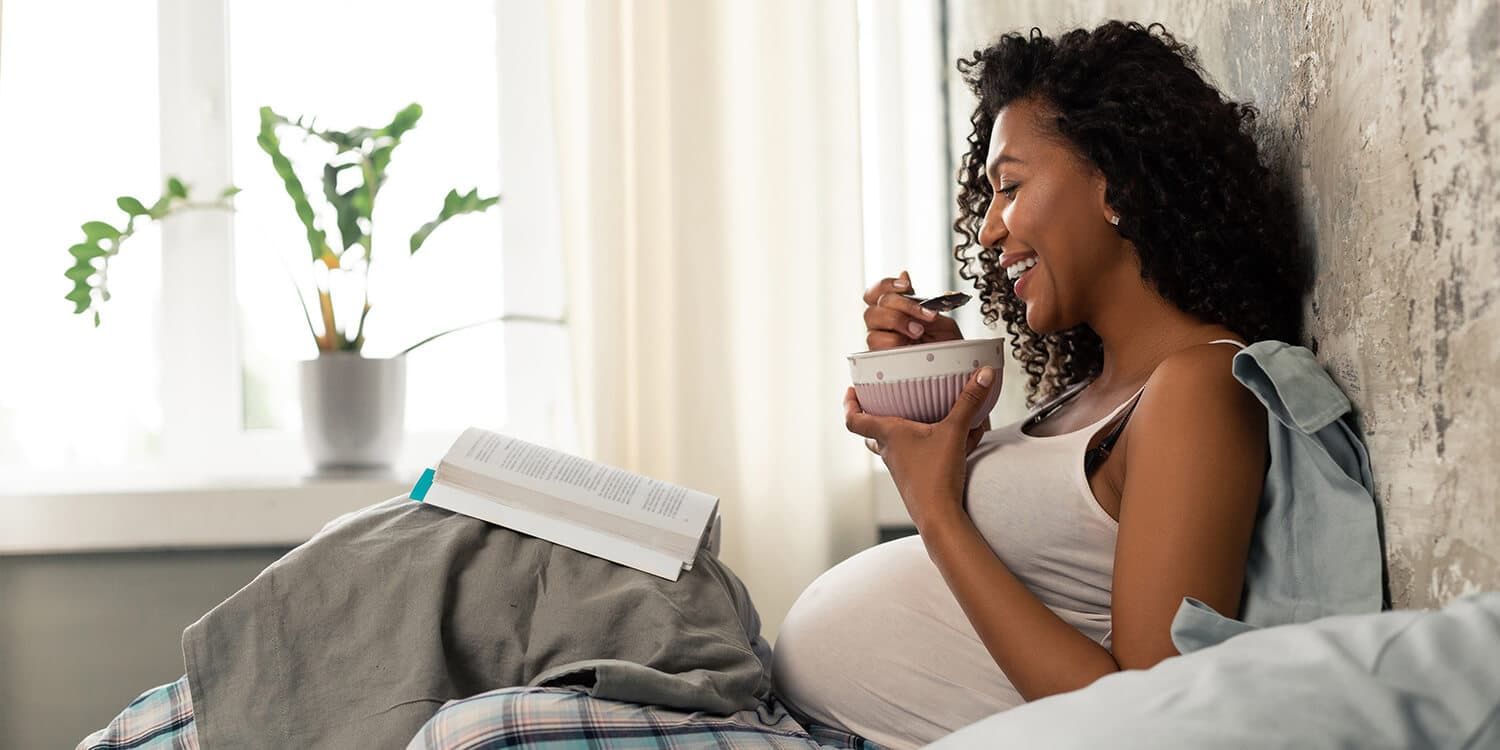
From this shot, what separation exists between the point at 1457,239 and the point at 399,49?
1.93 m

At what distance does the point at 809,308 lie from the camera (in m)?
1.92

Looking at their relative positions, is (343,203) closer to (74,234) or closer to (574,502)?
(74,234)

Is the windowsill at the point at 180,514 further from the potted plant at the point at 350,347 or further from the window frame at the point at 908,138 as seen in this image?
the window frame at the point at 908,138

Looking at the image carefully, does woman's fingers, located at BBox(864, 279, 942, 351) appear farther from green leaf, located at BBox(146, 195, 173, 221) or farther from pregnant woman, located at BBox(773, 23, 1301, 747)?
green leaf, located at BBox(146, 195, 173, 221)

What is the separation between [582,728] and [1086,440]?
0.45 m

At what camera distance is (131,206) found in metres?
1.97

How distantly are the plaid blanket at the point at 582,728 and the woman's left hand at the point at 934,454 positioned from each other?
0.69 feet

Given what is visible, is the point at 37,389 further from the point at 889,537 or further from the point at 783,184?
the point at 889,537

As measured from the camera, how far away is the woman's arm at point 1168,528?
850mm

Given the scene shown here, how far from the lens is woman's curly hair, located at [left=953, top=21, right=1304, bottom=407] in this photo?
0.98 metres

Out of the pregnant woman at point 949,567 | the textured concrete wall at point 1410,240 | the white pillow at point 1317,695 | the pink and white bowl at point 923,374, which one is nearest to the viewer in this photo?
the white pillow at point 1317,695

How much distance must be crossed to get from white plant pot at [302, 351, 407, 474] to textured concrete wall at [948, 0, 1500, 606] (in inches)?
56.3

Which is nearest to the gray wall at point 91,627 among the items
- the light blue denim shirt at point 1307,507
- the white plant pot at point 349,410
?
the white plant pot at point 349,410

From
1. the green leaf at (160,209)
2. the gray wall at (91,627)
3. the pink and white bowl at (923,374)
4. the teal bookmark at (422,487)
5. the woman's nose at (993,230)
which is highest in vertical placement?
the green leaf at (160,209)
